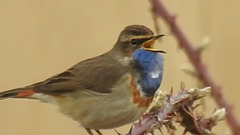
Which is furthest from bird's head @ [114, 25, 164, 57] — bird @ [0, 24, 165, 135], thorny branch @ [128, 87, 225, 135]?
thorny branch @ [128, 87, 225, 135]

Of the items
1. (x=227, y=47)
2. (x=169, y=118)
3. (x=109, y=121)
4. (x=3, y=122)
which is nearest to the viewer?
(x=169, y=118)

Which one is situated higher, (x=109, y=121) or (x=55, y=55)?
(x=55, y=55)

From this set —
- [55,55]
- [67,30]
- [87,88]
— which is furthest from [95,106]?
[67,30]

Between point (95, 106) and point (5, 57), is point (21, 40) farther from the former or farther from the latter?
point (95, 106)

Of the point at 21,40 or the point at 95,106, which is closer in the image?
the point at 95,106

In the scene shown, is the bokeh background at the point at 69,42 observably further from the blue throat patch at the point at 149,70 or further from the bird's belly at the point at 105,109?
the blue throat patch at the point at 149,70

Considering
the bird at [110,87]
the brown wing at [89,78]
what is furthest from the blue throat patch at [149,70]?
the brown wing at [89,78]

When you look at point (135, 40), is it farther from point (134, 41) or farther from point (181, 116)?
point (181, 116)
